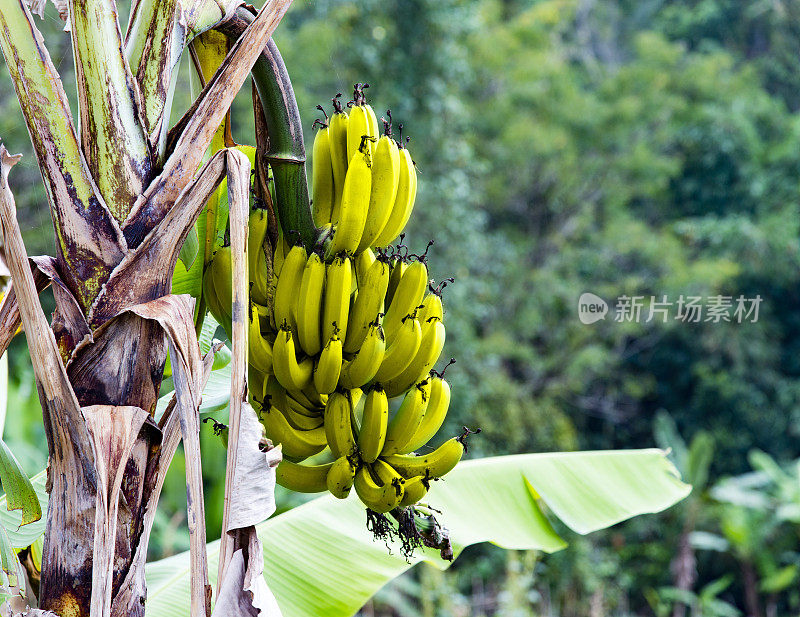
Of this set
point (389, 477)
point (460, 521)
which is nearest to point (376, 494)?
point (389, 477)

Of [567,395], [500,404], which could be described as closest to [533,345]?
[567,395]

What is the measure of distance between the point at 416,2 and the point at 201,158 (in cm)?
335

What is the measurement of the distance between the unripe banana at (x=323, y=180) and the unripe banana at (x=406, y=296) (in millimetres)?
73

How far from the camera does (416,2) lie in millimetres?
3537

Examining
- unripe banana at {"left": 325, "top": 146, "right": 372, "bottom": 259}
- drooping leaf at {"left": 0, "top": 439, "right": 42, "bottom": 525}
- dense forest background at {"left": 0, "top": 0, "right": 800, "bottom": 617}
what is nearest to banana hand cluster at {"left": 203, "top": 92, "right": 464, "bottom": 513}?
unripe banana at {"left": 325, "top": 146, "right": 372, "bottom": 259}

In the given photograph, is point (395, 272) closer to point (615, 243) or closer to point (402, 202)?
point (402, 202)

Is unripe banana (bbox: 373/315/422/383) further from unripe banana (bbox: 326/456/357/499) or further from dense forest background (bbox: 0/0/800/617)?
dense forest background (bbox: 0/0/800/617)

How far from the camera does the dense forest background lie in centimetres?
362

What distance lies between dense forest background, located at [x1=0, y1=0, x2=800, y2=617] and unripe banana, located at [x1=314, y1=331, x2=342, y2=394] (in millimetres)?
2805

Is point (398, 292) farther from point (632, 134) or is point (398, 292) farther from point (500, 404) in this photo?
point (632, 134)

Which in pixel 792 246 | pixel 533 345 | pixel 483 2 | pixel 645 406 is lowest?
pixel 645 406

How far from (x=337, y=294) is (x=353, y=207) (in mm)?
62

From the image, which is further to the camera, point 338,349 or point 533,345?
point 533,345

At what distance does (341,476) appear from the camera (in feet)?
1.79
